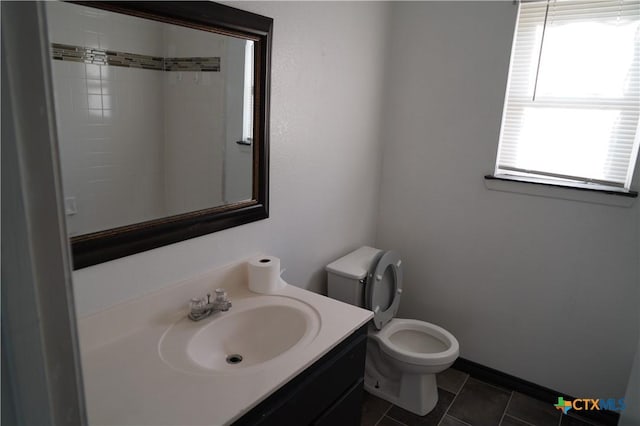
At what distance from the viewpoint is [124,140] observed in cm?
135

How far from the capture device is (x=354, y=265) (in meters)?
2.33

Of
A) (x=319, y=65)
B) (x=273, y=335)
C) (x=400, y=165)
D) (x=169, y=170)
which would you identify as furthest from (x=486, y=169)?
(x=169, y=170)

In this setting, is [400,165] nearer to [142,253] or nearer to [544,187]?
[544,187]

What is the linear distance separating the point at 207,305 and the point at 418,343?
1.41 m

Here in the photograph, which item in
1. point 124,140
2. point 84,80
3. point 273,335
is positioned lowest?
point 273,335

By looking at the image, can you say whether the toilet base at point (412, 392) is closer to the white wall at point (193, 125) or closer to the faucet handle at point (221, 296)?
the faucet handle at point (221, 296)

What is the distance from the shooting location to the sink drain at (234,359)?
1.52 meters

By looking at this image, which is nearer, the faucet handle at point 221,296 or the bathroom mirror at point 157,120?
the bathroom mirror at point 157,120

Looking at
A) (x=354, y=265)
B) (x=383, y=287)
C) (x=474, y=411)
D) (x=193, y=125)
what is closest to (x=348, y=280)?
(x=354, y=265)

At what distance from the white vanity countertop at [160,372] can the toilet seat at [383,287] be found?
0.65 meters

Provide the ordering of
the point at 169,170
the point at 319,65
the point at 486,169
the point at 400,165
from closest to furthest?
the point at 169,170
the point at 319,65
the point at 486,169
the point at 400,165

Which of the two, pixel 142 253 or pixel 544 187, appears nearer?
pixel 142 253

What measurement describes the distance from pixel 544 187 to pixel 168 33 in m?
1.92

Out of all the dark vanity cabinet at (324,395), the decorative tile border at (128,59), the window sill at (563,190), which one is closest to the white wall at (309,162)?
the decorative tile border at (128,59)
